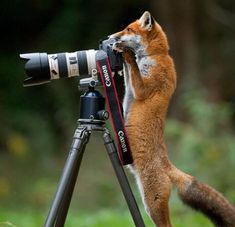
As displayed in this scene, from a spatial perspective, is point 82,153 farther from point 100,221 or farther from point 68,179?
point 100,221

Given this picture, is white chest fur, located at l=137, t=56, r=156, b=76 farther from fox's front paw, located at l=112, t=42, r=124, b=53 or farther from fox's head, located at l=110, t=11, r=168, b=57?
fox's front paw, located at l=112, t=42, r=124, b=53

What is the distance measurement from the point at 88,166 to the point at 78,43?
8.12 feet

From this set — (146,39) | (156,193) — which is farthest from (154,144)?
(146,39)

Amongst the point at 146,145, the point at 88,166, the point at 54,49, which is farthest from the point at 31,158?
the point at 146,145

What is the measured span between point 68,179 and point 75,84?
862 cm

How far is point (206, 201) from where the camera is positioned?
498 centimetres

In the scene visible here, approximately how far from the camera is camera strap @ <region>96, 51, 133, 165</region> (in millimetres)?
4625

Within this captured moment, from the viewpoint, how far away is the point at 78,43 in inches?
524

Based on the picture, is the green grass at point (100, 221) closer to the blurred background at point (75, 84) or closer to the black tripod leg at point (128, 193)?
the black tripod leg at point (128, 193)

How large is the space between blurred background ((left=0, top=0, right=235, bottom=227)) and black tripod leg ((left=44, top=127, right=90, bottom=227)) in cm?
532

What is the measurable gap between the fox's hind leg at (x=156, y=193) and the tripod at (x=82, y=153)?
38 centimetres

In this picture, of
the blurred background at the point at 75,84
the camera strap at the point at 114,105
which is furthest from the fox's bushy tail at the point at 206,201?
the blurred background at the point at 75,84

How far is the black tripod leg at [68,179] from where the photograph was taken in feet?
14.4

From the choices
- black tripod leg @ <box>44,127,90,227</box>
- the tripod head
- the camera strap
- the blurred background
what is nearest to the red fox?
the camera strap
